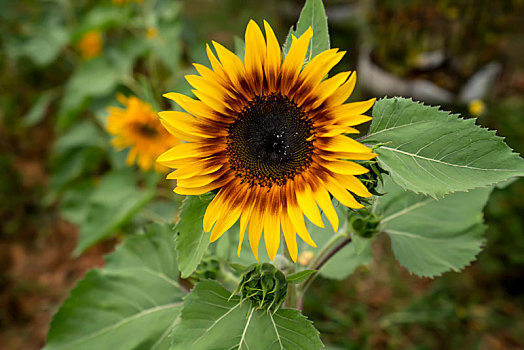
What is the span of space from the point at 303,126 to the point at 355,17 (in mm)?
2664

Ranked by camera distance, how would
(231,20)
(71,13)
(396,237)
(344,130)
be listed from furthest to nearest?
(231,20) < (71,13) < (396,237) < (344,130)

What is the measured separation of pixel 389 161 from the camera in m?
0.58

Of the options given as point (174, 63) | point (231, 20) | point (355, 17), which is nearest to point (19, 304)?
point (174, 63)

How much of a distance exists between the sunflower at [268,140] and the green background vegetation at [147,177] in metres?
0.83

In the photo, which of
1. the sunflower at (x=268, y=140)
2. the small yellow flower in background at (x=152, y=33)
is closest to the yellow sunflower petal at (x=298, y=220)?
the sunflower at (x=268, y=140)

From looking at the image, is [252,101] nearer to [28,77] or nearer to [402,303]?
[402,303]

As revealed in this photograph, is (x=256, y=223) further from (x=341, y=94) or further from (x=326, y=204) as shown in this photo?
(x=341, y=94)

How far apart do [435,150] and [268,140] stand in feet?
0.73

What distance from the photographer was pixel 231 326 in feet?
2.18

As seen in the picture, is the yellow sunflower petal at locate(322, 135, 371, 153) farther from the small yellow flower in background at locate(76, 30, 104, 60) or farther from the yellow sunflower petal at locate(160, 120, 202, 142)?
the small yellow flower in background at locate(76, 30, 104, 60)

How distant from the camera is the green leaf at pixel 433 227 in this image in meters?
0.87

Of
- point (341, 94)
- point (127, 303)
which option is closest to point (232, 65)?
point (341, 94)

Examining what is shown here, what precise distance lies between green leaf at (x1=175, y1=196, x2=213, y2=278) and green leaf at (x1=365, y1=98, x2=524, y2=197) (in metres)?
0.25

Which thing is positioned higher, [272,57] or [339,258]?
[272,57]
